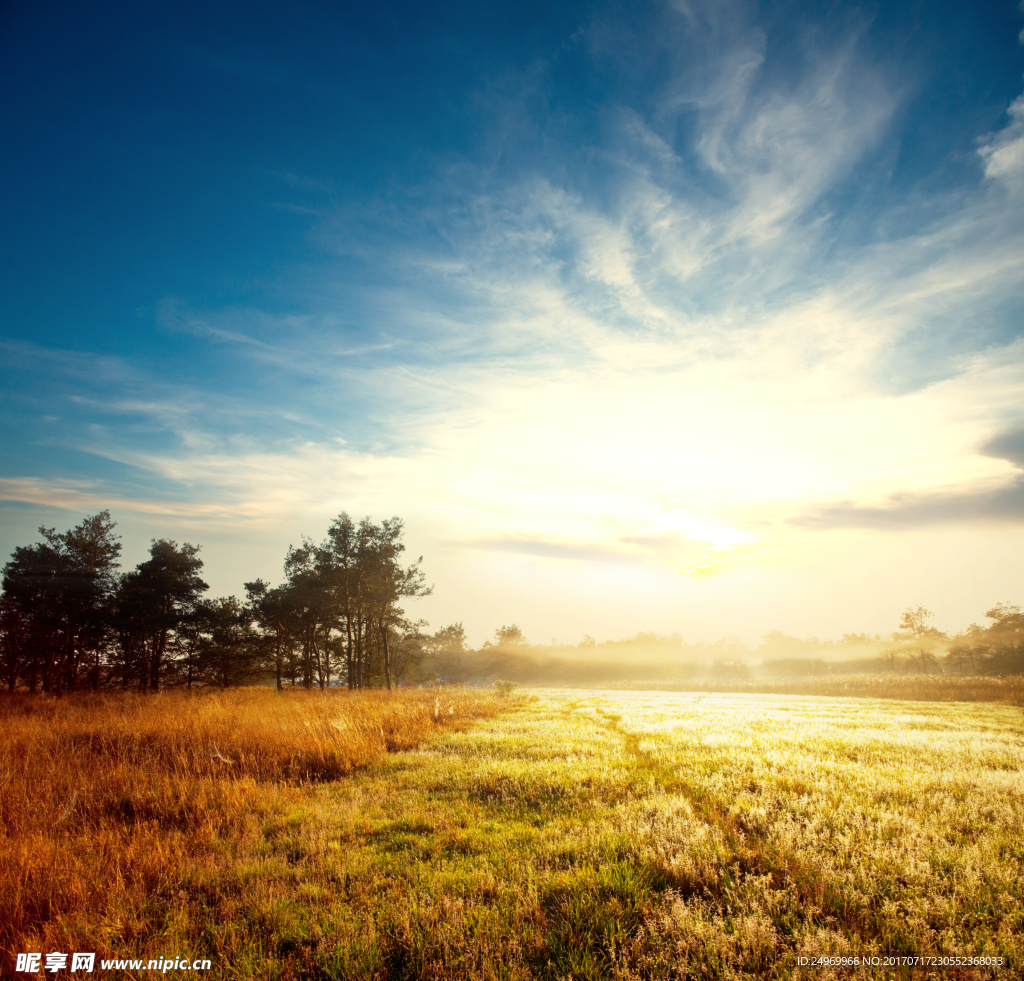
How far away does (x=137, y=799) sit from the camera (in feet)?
23.9

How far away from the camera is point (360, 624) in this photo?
43188 millimetres

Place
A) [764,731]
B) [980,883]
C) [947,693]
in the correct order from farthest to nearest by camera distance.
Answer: [947,693] < [764,731] < [980,883]

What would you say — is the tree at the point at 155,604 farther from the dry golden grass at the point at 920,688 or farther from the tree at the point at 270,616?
the dry golden grass at the point at 920,688

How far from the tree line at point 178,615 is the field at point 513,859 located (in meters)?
28.1

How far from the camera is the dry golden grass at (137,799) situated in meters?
4.29

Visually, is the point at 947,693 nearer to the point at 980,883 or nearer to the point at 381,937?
the point at 980,883

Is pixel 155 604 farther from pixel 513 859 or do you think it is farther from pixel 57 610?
pixel 513 859

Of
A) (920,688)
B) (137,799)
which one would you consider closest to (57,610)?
(137,799)

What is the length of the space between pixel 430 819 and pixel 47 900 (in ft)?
13.4

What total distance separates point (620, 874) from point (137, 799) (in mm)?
7701

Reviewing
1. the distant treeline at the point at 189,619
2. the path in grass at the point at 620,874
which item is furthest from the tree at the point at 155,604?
the path in grass at the point at 620,874

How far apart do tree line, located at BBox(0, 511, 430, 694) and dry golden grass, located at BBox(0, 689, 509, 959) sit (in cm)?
2076

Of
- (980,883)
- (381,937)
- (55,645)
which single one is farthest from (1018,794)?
(55,645)

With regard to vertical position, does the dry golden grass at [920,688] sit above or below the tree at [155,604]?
below
